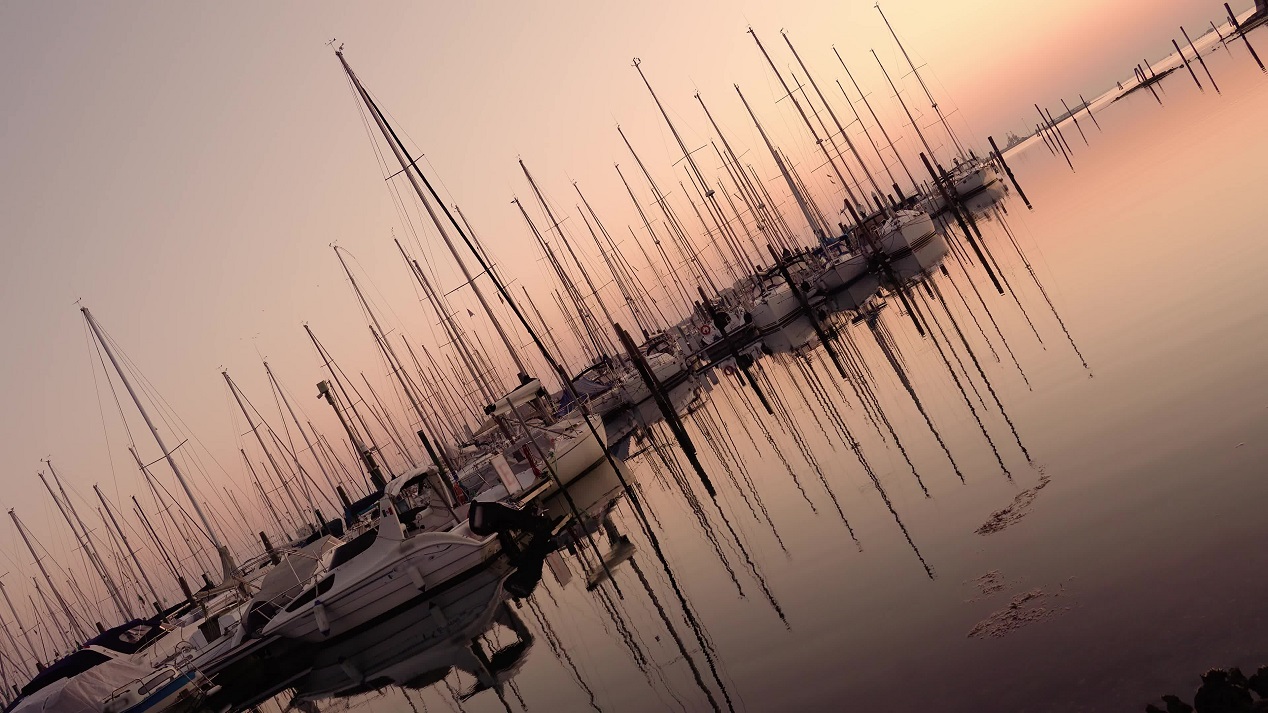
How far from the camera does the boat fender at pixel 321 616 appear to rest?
1004 inches

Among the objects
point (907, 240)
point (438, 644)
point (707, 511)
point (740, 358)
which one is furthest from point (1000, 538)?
point (907, 240)

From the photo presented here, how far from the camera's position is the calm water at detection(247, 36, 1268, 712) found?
25.8 ft

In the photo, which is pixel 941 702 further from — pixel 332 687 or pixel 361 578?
pixel 361 578

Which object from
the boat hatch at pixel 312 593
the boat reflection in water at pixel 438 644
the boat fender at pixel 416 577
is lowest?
the boat reflection in water at pixel 438 644

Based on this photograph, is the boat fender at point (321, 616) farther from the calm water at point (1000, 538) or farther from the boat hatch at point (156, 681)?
the calm water at point (1000, 538)

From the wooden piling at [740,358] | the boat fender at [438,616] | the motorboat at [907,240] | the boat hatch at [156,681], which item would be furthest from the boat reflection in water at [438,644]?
the motorboat at [907,240]

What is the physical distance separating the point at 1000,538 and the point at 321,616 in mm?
20374

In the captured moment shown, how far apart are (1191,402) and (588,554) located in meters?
13.9

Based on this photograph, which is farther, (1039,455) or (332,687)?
(332,687)

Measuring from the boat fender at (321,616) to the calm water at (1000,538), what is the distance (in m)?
6.34

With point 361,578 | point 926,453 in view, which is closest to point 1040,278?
point 926,453

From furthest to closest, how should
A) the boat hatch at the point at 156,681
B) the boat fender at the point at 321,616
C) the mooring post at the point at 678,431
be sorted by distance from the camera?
the boat hatch at the point at 156,681
the boat fender at the point at 321,616
the mooring post at the point at 678,431

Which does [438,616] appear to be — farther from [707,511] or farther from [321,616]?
[707,511]

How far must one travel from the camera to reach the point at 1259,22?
91688 mm
